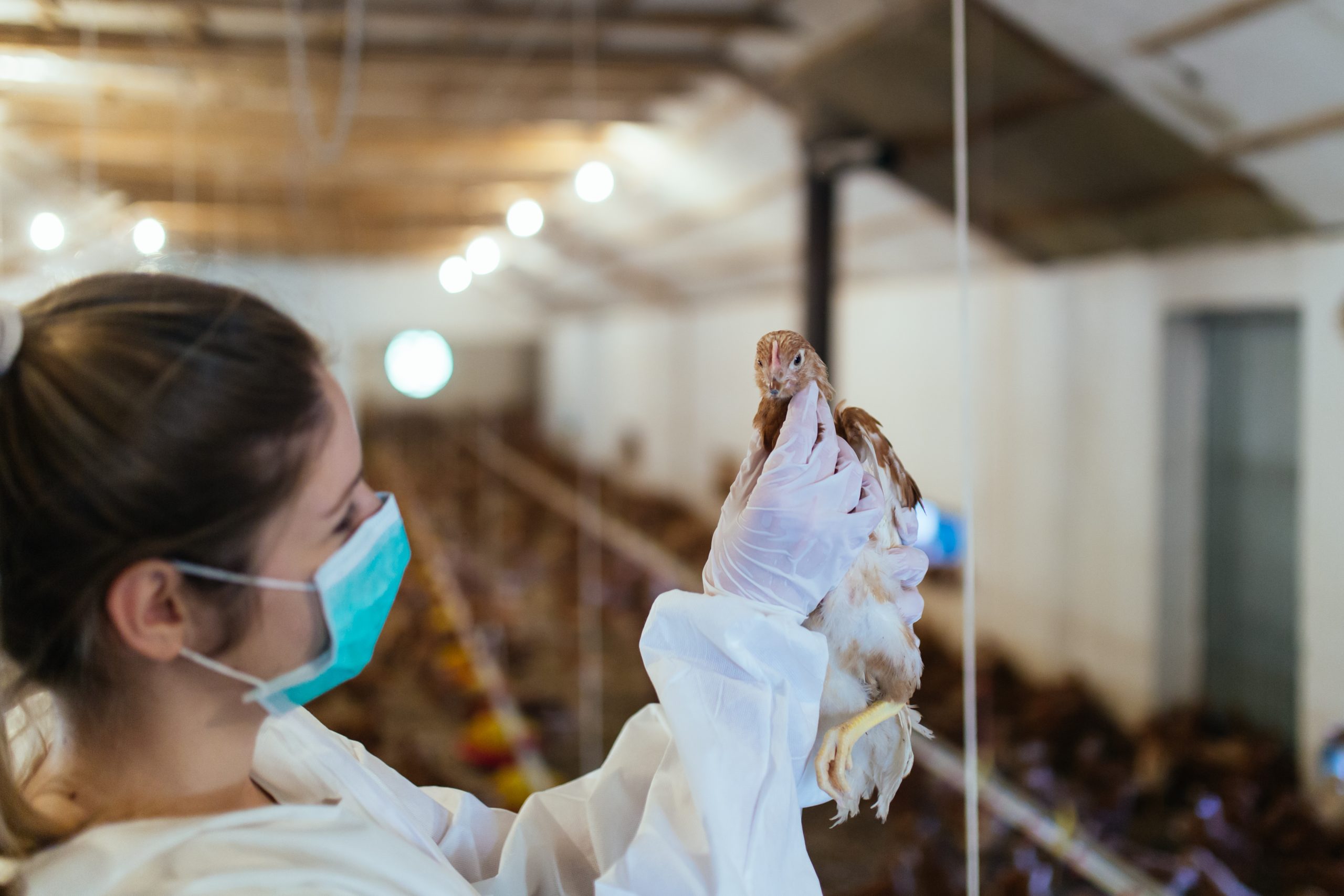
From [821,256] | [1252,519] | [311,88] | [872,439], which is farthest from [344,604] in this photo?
[821,256]

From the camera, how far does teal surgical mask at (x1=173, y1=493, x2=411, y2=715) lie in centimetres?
56

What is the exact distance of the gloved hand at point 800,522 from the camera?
59 centimetres

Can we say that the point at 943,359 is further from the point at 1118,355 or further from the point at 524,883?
the point at 524,883

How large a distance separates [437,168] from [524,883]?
227 centimetres

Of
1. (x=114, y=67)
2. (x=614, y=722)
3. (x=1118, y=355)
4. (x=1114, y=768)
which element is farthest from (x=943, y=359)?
(x=114, y=67)

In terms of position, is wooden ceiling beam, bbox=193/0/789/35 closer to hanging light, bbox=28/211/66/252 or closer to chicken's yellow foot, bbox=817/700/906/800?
hanging light, bbox=28/211/66/252

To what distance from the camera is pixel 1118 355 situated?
3.39 m

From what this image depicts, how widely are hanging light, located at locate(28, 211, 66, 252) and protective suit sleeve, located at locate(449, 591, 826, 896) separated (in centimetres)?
100

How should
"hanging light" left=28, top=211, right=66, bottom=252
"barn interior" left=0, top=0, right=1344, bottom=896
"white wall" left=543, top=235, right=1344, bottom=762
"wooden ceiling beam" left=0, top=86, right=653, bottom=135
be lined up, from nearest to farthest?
"hanging light" left=28, top=211, right=66, bottom=252
"wooden ceiling beam" left=0, top=86, right=653, bottom=135
"barn interior" left=0, top=0, right=1344, bottom=896
"white wall" left=543, top=235, right=1344, bottom=762

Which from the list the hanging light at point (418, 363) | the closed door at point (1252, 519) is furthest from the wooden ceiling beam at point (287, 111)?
the closed door at point (1252, 519)

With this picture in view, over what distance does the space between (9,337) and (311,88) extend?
2.14 m

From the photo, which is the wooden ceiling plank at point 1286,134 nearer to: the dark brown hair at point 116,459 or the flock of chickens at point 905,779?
the flock of chickens at point 905,779

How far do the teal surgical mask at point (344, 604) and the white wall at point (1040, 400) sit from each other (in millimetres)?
1991

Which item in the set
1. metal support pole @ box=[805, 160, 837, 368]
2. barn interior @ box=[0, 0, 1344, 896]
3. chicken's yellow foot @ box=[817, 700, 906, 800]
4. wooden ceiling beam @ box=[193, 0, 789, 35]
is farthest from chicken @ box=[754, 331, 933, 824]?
metal support pole @ box=[805, 160, 837, 368]
